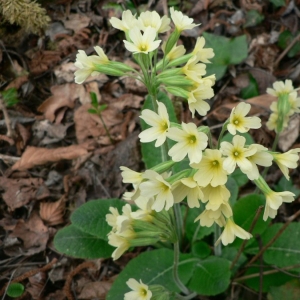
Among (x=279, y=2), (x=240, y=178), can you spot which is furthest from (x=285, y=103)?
(x=279, y=2)

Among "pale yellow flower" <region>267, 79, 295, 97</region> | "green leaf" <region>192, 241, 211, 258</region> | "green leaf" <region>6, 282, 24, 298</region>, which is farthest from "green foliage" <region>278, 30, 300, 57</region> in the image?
"green leaf" <region>6, 282, 24, 298</region>

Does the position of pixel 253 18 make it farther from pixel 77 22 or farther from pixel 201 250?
pixel 201 250

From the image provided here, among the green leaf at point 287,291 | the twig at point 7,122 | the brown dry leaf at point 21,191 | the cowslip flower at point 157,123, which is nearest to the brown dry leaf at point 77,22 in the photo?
the twig at point 7,122

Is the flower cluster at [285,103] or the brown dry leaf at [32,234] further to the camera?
the brown dry leaf at [32,234]

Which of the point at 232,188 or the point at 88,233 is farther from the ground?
the point at 232,188

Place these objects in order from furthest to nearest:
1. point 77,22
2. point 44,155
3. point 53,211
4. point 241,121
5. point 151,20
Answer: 1. point 77,22
2. point 44,155
3. point 53,211
4. point 151,20
5. point 241,121

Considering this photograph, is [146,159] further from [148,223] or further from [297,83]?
[297,83]

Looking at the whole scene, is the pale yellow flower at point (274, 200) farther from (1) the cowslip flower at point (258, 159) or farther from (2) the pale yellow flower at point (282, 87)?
(2) the pale yellow flower at point (282, 87)
